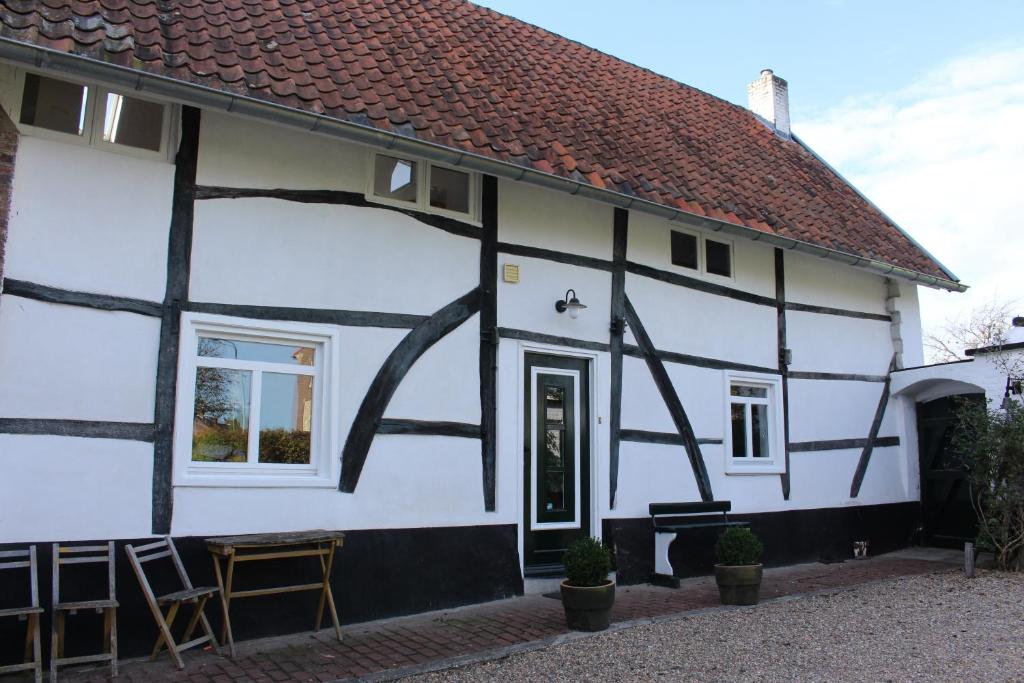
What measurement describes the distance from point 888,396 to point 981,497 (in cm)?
218

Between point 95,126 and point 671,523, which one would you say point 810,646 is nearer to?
point 671,523

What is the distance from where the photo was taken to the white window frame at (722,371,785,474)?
920cm

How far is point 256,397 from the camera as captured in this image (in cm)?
617

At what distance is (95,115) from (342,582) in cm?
389

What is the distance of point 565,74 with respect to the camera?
1000 cm

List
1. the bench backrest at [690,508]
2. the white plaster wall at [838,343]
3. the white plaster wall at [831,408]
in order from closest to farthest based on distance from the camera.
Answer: the bench backrest at [690,508] → the white plaster wall at [831,408] → the white plaster wall at [838,343]

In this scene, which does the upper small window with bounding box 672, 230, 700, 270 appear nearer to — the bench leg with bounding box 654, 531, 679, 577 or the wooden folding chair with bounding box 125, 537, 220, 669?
the bench leg with bounding box 654, 531, 679, 577

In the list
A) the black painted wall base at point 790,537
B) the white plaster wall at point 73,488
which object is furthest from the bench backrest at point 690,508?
the white plaster wall at point 73,488

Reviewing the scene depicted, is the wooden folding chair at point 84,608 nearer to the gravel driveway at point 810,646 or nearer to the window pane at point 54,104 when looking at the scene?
the gravel driveway at point 810,646

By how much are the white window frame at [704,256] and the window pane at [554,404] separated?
7.12 ft

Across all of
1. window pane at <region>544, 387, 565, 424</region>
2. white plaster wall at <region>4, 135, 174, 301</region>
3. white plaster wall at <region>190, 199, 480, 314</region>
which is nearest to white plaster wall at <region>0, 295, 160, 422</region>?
white plaster wall at <region>4, 135, 174, 301</region>

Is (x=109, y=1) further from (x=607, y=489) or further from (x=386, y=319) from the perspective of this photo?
(x=607, y=489)

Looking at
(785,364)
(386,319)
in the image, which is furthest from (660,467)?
(386,319)

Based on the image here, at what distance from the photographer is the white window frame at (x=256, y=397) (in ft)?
18.9
